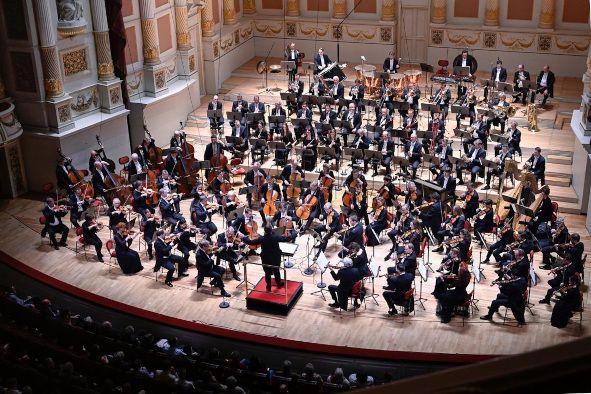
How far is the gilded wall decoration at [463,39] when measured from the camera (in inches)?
876

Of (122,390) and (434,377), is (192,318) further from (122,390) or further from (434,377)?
(434,377)

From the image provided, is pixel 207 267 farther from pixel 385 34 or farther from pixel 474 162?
pixel 385 34

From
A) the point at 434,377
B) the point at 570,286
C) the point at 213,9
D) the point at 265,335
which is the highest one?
the point at 434,377

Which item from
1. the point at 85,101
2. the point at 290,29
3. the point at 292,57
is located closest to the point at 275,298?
the point at 85,101

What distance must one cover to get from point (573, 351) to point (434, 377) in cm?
13

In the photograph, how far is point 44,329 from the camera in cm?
1053

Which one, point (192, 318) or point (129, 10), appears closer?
point (192, 318)

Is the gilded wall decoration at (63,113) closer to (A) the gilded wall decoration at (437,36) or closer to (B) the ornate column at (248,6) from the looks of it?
(B) the ornate column at (248,6)

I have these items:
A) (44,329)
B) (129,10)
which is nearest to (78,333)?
(44,329)

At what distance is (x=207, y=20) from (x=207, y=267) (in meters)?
10.8

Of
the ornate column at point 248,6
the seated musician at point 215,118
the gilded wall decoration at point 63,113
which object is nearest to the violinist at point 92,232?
the gilded wall decoration at point 63,113

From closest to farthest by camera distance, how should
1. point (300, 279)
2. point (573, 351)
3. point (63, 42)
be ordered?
point (573, 351) < point (300, 279) < point (63, 42)

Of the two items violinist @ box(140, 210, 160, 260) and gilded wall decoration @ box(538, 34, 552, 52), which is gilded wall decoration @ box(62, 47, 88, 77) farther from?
gilded wall decoration @ box(538, 34, 552, 52)

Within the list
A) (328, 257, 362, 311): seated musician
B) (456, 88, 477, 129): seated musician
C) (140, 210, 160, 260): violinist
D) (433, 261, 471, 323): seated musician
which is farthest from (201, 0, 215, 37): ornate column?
(433, 261, 471, 323): seated musician
